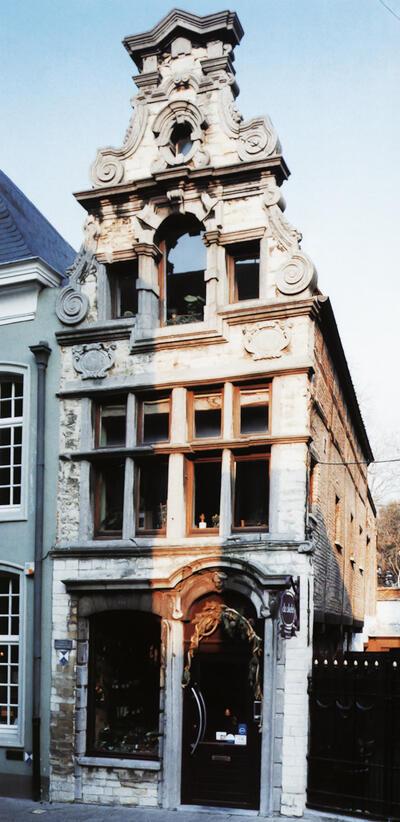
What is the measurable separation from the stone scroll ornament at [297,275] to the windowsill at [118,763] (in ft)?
24.3

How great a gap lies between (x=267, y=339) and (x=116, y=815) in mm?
7382

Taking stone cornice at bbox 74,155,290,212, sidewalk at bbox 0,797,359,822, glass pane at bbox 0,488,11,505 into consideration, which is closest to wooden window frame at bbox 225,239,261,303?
stone cornice at bbox 74,155,290,212

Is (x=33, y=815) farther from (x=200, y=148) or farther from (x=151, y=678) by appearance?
(x=200, y=148)

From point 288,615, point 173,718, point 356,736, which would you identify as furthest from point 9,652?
point 356,736

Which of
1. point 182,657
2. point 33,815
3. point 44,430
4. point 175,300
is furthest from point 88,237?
point 33,815

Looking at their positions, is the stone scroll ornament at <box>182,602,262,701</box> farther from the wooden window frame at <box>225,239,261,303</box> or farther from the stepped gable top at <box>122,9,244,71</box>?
the stepped gable top at <box>122,9,244,71</box>

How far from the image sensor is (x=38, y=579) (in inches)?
578

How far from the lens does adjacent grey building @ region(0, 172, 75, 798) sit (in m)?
14.5

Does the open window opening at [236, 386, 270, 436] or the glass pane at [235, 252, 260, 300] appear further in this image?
the glass pane at [235, 252, 260, 300]

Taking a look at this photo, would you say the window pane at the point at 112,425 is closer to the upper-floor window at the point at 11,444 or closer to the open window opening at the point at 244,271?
the upper-floor window at the point at 11,444

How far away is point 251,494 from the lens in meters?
13.9

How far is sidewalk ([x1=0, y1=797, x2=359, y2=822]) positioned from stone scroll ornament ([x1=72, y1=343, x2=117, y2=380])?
21.9 feet

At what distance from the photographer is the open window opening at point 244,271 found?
14445 mm

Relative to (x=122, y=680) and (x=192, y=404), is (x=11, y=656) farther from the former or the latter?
(x=192, y=404)
